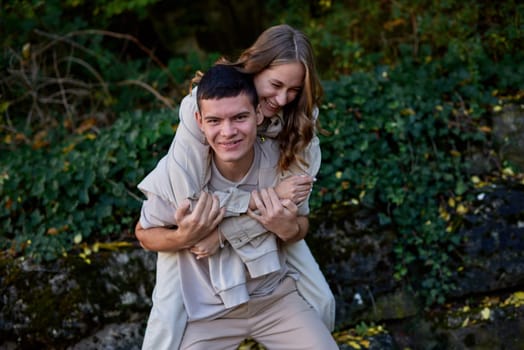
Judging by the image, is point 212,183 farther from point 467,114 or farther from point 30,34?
point 30,34

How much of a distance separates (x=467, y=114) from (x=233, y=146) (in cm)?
262

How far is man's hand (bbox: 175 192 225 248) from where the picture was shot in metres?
2.54

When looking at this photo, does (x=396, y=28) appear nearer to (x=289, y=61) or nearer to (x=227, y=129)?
(x=289, y=61)

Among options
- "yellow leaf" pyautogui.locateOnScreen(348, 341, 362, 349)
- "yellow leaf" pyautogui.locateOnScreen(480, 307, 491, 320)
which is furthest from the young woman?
"yellow leaf" pyautogui.locateOnScreen(480, 307, 491, 320)

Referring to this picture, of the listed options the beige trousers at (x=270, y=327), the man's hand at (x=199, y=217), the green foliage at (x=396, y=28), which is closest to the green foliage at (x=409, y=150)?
the green foliage at (x=396, y=28)

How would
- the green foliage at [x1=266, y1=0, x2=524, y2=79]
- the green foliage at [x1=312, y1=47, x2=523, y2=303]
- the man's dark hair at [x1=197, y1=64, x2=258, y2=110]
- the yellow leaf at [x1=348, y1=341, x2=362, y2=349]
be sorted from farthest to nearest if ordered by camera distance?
1. the green foliage at [x1=266, y1=0, x2=524, y2=79]
2. the green foliage at [x1=312, y1=47, x2=523, y2=303]
3. the yellow leaf at [x1=348, y1=341, x2=362, y2=349]
4. the man's dark hair at [x1=197, y1=64, x2=258, y2=110]

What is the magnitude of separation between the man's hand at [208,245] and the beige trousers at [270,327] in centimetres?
29

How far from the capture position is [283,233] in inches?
106

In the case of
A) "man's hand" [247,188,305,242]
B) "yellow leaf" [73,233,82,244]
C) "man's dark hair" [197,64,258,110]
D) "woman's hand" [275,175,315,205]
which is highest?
"man's dark hair" [197,64,258,110]

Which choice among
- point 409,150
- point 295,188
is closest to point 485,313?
point 409,150

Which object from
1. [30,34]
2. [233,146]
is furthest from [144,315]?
[30,34]

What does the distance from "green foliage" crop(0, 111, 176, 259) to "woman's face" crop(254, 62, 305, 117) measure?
161 centimetres

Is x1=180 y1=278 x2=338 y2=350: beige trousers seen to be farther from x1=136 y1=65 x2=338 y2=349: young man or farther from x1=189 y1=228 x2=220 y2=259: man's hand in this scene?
x1=189 y1=228 x2=220 y2=259: man's hand

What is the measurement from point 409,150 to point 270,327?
2.10m
